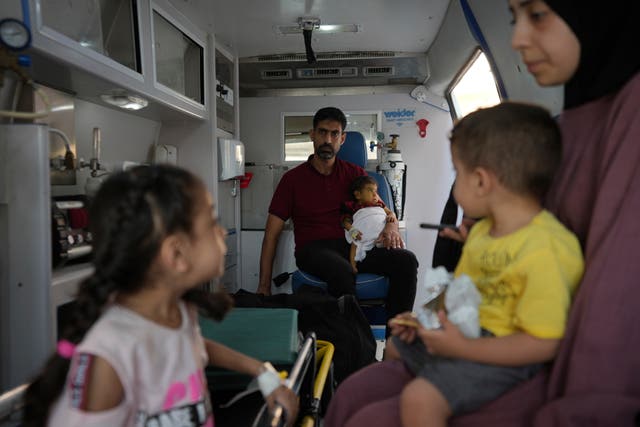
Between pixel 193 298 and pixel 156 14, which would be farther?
pixel 156 14

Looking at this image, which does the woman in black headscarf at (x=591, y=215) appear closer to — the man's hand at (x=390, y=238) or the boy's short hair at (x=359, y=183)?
the man's hand at (x=390, y=238)

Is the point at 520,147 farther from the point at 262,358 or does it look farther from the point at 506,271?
the point at 262,358

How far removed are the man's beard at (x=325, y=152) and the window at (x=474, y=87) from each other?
1.10 m

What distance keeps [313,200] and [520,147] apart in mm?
2512

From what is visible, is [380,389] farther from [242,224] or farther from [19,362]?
[242,224]

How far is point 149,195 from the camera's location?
933 millimetres

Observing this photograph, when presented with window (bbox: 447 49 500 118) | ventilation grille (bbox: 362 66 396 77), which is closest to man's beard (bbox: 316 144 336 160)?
window (bbox: 447 49 500 118)

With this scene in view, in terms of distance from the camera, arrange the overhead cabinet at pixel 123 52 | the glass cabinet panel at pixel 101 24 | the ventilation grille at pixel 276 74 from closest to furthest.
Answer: the overhead cabinet at pixel 123 52, the glass cabinet panel at pixel 101 24, the ventilation grille at pixel 276 74

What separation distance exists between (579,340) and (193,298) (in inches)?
35.1

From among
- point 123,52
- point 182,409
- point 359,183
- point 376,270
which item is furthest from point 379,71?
point 182,409

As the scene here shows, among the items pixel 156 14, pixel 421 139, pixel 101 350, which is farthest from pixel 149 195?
pixel 421 139

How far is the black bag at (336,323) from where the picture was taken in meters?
2.19

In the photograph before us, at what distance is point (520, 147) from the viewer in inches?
38.6

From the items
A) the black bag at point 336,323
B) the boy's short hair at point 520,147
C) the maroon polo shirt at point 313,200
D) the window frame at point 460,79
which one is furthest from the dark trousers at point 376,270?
the boy's short hair at point 520,147
